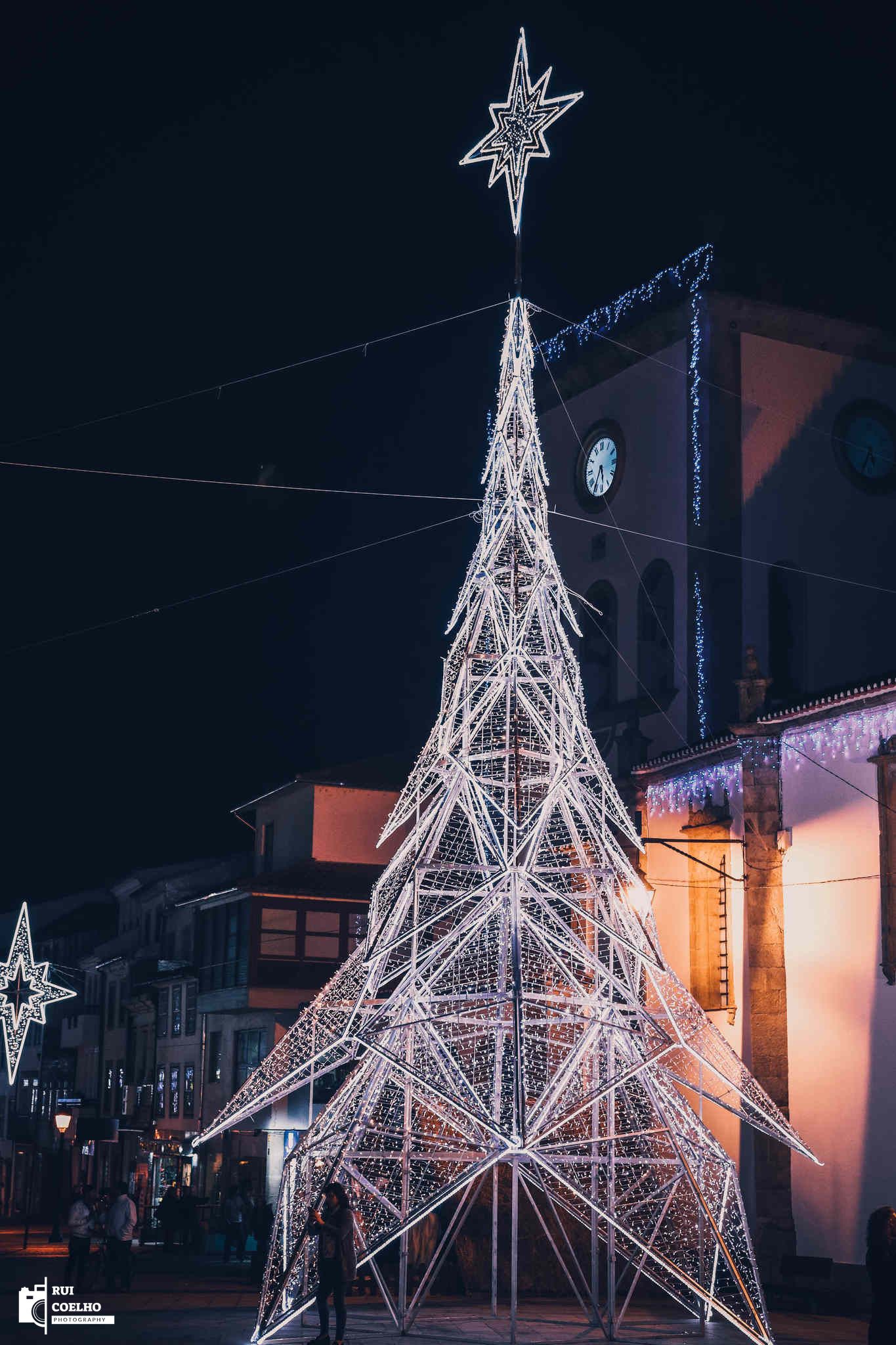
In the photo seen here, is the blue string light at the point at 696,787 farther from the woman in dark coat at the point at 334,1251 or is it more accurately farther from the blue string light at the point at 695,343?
the woman in dark coat at the point at 334,1251

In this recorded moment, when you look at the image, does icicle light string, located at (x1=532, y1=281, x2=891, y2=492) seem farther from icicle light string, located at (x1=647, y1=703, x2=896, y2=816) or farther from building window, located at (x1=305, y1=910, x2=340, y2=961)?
building window, located at (x1=305, y1=910, x2=340, y2=961)

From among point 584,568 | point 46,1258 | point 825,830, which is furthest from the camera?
point 584,568

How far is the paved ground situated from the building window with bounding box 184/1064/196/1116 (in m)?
21.1

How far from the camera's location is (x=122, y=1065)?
58656 millimetres

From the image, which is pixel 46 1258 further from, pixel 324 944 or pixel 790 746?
pixel 790 746

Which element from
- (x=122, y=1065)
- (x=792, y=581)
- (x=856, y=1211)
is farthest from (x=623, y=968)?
(x=122, y=1065)

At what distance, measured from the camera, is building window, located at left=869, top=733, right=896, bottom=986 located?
25.5 meters

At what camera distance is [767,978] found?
27953mm

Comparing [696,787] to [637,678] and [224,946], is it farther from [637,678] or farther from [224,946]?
[224,946]

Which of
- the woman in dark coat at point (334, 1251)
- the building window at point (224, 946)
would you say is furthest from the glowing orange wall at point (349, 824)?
the woman in dark coat at point (334, 1251)

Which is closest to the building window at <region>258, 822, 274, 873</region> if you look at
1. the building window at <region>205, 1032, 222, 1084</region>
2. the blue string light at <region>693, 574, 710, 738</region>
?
the building window at <region>205, 1032, 222, 1084</region>

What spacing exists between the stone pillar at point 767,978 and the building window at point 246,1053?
19282mm

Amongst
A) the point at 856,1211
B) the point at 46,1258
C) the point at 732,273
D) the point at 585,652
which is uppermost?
the point at 732,273

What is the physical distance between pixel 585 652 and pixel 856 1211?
17095mm
